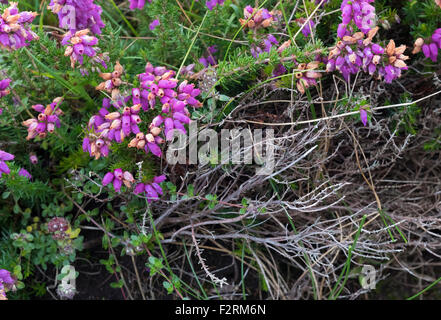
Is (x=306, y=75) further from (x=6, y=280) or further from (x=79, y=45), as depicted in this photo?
(x=6, y=280)

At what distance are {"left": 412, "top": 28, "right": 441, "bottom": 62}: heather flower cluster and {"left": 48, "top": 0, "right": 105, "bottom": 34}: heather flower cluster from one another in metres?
1.66

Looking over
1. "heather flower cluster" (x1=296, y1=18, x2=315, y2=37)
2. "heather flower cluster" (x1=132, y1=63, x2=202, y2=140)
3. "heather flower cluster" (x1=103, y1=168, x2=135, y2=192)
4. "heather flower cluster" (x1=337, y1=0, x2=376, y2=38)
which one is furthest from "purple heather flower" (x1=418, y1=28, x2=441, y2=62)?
"heather flower cluster" (x1=103, y1=168, x2=135, y2=192)

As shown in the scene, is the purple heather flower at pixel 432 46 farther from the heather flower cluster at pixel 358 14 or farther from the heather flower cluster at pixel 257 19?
the heather flower cluster at pixel 257 19

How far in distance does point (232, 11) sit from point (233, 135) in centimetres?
95

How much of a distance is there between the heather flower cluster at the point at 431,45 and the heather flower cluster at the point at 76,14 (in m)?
1.66

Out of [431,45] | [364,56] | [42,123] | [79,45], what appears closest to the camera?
[79,45]

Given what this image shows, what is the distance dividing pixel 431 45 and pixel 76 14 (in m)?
1.82

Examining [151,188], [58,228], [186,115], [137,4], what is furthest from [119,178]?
[137,4]

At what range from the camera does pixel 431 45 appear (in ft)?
8.00

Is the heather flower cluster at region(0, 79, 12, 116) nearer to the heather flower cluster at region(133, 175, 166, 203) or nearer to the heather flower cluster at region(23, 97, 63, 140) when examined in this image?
the heather flower cluster at region(23, 97, 63, 140)

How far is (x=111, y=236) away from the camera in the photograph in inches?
110

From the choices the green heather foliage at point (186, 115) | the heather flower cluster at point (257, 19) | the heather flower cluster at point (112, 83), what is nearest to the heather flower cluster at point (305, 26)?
the green heather foliage at point (186, 115)

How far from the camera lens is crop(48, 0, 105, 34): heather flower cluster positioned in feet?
6.89

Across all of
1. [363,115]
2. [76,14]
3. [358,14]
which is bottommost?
[363,115]
